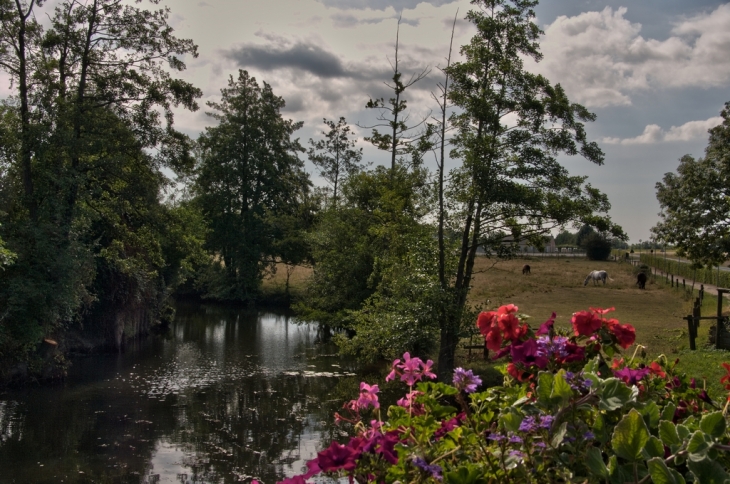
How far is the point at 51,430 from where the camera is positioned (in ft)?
41.8

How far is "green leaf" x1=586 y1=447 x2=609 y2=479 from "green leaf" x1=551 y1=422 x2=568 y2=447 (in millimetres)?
95

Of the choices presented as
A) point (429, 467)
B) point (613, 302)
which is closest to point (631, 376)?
point (429, 467)

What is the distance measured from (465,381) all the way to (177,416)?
12938 millimetres

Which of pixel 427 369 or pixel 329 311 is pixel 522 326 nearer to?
pixel 427 369

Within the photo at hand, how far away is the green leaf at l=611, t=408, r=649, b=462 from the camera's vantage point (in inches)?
66.8

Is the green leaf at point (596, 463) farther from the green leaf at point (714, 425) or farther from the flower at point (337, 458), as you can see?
the flower at point (337, 458)

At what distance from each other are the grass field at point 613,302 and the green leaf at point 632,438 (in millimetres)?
4465

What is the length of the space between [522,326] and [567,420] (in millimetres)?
483

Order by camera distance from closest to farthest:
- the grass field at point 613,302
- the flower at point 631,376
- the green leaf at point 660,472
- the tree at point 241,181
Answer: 1. the green leaf at point 660,472
2. the flower at point 631,376
3. the grass field at point 613,302
4. the tree at point 241,181

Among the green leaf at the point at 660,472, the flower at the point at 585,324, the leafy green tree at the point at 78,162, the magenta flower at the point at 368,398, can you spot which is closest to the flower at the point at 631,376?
the flower at the point at 585,324

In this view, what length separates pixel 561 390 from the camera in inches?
73.6

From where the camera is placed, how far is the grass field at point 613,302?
1471 centimetres

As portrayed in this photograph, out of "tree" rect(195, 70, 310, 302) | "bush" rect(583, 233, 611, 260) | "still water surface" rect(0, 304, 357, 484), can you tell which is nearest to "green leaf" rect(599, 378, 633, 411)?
"still water surface" rect(0, 304, 357, 484)

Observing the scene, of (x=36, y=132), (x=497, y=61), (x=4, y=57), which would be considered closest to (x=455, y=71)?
(x=497, y=61)
